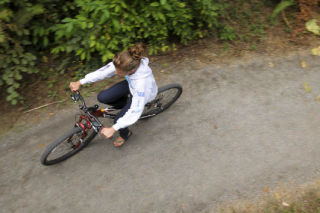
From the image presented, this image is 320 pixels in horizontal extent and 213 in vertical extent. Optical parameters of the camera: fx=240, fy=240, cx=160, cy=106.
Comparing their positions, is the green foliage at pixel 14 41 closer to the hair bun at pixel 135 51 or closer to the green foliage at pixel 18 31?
the green foliage at pixel 18 31

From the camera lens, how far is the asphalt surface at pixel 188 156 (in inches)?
138

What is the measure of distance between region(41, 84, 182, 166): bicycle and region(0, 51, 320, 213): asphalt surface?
165 millimetres

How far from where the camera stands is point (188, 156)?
13.0ft

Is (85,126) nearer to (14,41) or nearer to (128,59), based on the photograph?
(128,59)

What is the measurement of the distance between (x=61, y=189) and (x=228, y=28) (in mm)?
5012

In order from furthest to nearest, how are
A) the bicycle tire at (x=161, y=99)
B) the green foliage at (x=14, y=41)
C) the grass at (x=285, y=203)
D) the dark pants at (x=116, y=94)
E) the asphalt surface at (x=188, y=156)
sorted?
the bicycle tire at (x=161, y=99)
the green foliage at (x=14, y=41)
the dark pants at (x=116, y=94)
the asphalt surface at (x=188, y=156)
the grass at (x=285, y=203)

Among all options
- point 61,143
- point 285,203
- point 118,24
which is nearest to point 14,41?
point 118,24

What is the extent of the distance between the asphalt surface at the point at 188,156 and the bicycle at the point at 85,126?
16cm

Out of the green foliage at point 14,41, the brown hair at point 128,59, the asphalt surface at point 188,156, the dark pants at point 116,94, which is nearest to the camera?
the brown hair at point 128,59

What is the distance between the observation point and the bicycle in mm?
3391

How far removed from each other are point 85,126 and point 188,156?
5.58 feet

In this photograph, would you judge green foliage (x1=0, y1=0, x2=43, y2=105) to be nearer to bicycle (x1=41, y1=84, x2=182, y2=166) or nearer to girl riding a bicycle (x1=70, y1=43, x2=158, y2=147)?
bicycle (x1=41, y1=84, x2=182, y2=166)

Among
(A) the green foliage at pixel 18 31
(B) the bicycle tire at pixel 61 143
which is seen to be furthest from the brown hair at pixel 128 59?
(A) the green foliage at pixel 18 31

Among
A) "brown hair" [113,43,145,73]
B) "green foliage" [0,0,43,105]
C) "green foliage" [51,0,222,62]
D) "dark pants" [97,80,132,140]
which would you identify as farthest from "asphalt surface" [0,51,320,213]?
"brown hair" [113,43,145,73]
